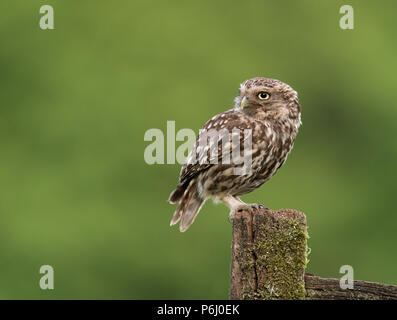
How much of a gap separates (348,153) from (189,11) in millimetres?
3288

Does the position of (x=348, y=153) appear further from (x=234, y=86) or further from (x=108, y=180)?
(x=108, y=180)

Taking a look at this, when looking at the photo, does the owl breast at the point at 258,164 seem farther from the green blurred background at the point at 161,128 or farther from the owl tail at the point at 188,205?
the green blurred background at the point at 161,128

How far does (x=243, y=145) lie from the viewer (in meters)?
5.38

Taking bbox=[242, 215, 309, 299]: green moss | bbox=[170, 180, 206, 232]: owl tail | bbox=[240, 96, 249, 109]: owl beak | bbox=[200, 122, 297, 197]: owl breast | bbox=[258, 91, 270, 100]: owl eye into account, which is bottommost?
bbox=[242, 215, 309, 299]: green moss

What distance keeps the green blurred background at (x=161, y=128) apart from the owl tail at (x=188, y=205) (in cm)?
403

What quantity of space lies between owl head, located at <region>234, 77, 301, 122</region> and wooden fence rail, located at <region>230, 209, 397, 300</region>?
194 cm

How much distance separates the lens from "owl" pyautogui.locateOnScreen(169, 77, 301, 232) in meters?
5.39

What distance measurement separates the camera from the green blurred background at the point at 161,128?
33.1 feet

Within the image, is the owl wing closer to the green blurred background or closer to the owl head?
the owl head

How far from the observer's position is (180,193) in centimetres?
578

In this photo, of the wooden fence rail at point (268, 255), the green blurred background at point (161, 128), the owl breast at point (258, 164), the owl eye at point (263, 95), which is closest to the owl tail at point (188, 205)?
the owl breast at point (258, 164)

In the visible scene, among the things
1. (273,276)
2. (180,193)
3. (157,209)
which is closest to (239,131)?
(180,193)

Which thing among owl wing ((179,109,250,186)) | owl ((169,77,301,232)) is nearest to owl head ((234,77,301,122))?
owl ((169,77,301,232))
